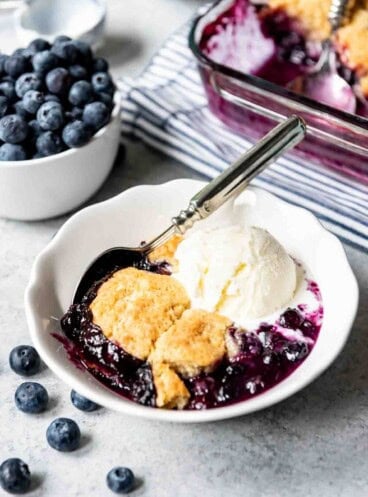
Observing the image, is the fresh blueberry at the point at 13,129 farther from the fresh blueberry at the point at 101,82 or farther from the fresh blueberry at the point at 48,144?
the fresh blueberry at the point at 101,82

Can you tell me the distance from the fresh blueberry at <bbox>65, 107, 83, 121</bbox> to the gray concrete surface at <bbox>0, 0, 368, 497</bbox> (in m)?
0.43

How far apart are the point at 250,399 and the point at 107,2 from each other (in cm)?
151

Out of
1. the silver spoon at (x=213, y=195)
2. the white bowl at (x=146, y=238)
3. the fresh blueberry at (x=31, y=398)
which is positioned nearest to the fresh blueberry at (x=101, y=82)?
the white bowl at (x=146, y=238)

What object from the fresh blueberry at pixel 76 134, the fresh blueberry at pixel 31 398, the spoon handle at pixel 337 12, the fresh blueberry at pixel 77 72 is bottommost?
the fresh blueberry at pixel 31 398

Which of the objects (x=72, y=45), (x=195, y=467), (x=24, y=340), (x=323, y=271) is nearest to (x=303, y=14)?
(x=72, y=45)

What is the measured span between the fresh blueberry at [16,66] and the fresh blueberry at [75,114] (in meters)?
0.13

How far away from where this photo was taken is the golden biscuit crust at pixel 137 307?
4.25 feet

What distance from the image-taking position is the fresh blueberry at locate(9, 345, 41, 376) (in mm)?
1386

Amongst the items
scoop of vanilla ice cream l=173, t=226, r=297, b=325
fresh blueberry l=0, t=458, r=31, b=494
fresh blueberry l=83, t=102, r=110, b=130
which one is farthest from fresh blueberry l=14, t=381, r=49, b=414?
fresh blueberry l=83, t=102, r=110, b=130

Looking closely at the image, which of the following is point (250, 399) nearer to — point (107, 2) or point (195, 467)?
point (195, 467)

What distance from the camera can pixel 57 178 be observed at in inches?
63.8

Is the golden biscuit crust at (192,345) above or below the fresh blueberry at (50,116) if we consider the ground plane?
below

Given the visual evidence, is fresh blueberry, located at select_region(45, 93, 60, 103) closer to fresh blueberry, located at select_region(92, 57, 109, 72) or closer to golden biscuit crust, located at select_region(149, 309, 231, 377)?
fresh blueberry, located at select_region(92, 57, 109, 72)

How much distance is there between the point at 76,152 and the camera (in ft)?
5.27
